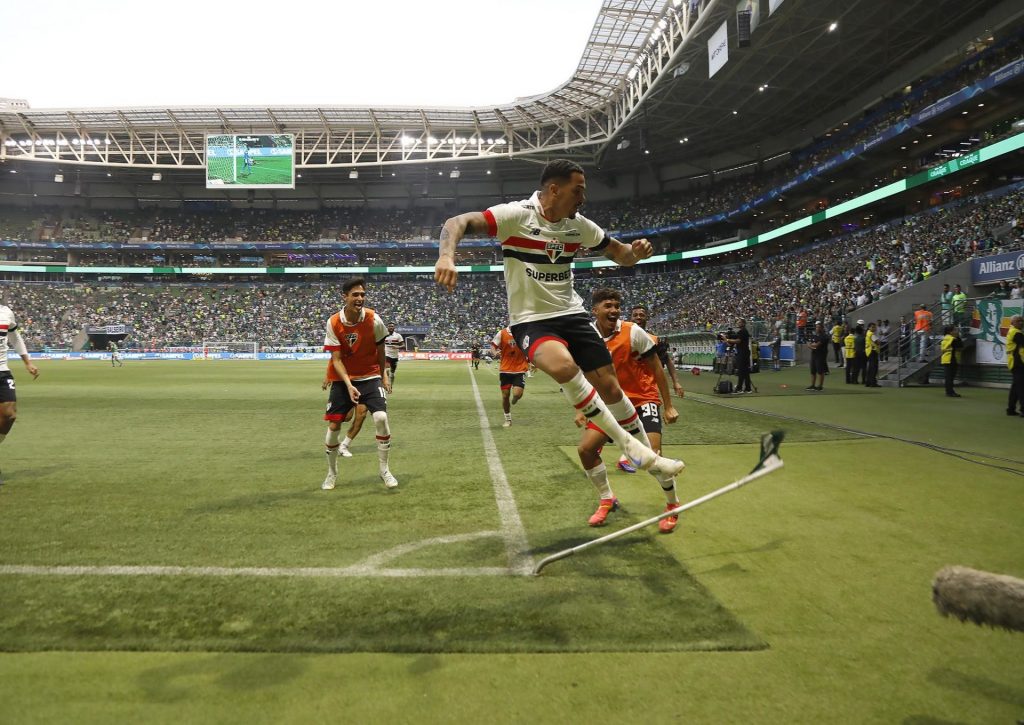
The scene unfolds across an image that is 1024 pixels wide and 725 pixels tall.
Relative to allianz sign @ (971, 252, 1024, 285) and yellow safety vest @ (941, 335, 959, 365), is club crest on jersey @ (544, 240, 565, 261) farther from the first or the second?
allianz sign @ (971, 252, 1024, 285)

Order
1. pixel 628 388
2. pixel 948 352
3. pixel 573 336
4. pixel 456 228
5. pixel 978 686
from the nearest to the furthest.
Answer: pixel 978 686 → pixel 456 228 → pixel 573 336 → pixel 628 388 → pixel 948 352

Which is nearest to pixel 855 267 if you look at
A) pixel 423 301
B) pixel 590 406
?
pixel 590 406

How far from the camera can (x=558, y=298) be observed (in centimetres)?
433

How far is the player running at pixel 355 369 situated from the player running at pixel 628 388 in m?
2.28

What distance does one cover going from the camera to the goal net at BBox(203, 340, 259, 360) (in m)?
51.4

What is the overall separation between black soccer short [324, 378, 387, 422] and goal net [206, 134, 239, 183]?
50.3 m

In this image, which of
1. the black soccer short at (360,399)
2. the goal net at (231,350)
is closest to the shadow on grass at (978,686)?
the black soccer short at (360,399)

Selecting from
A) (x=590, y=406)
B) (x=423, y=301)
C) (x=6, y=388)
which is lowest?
(x=6, y=388)

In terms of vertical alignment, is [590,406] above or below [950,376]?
above

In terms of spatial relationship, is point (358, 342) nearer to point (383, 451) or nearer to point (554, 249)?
point (383, 451)

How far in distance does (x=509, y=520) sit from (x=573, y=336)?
1.75 m

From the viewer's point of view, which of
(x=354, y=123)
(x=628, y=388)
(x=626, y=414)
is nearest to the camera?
(x=626, y=414)

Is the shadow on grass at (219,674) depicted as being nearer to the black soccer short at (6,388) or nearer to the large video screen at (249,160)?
the black soccer short at (6,388)

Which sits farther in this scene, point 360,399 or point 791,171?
point 791,171
